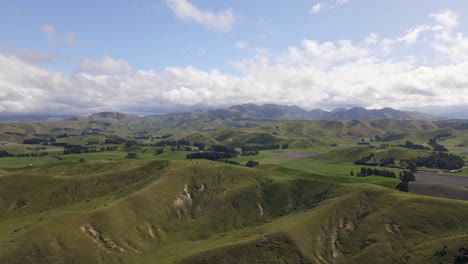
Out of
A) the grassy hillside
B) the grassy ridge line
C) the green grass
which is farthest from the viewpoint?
the green grass

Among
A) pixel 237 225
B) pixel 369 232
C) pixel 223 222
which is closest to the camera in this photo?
pixel 369 232

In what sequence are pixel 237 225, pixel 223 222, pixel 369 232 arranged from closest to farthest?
pixel 369 232
pixel 237 225
pixel 223 222

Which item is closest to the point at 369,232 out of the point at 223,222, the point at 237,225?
the point at 237,225

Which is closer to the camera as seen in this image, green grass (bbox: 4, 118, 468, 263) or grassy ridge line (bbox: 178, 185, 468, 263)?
grassy ridge line (bbox: 178, 185, 468, 263)

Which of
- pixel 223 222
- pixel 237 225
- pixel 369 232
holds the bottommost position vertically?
pixel 237 225

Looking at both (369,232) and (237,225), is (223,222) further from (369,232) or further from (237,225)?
(369,232)

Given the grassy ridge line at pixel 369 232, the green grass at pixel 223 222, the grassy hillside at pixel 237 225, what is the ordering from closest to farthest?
1. the grassy ridge line at pixel 369 232
2. the grassy hillside at pixel 237 225
3. the green grass at pixel 223 222

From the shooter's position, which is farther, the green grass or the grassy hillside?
the green grass

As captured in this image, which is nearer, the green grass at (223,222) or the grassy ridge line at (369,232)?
the grassy ridge line at (369,232)

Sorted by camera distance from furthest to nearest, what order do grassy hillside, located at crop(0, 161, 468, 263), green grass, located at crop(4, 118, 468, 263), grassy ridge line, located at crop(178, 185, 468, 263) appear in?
green grass, located at crop(4, 118, 468, 263) < grassy hillside, located at crop(0, 161, 468, 263) < grassy ridge line, located at crop(178, 185, 468, 263)

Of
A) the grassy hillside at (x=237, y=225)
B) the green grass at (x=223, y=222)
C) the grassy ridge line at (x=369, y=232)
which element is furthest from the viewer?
the green grass at (x=223, y=222)

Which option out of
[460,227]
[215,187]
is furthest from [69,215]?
[460,227]
